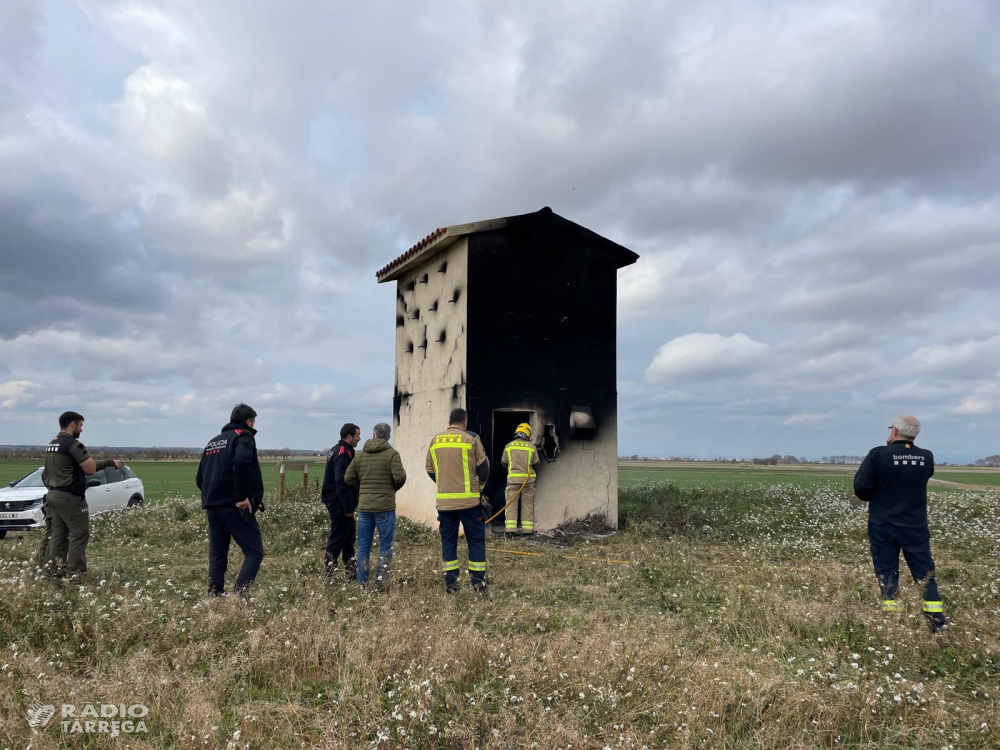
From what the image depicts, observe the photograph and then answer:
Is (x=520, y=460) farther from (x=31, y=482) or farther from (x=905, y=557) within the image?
(x=31, y=482)

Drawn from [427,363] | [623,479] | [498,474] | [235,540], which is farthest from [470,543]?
[623,479]

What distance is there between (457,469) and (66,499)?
16.0 feet

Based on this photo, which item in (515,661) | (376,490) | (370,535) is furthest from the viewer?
(370,535)

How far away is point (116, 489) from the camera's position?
16.0 metres

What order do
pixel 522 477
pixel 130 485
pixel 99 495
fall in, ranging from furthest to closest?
pixel 130 485 → pixel 99 495 → pixel 522 477

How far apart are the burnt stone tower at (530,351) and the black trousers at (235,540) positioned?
5.94m

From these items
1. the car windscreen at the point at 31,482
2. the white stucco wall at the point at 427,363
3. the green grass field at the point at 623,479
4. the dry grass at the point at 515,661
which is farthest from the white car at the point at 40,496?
the white stucco wall at the point at 427,363

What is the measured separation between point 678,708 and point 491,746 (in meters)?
1.28

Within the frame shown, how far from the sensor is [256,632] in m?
5.18

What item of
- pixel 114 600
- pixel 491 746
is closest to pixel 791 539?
pixel 491 746

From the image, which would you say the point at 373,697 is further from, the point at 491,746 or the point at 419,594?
the point at 419,594

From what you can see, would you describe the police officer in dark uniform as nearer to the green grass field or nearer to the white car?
the white car

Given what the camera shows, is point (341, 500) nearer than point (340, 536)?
Yes

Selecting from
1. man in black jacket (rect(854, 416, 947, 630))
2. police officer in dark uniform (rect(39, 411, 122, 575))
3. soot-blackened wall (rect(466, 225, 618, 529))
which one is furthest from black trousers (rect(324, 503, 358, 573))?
man in black jacket (rect(854, 416, 947, 630))
